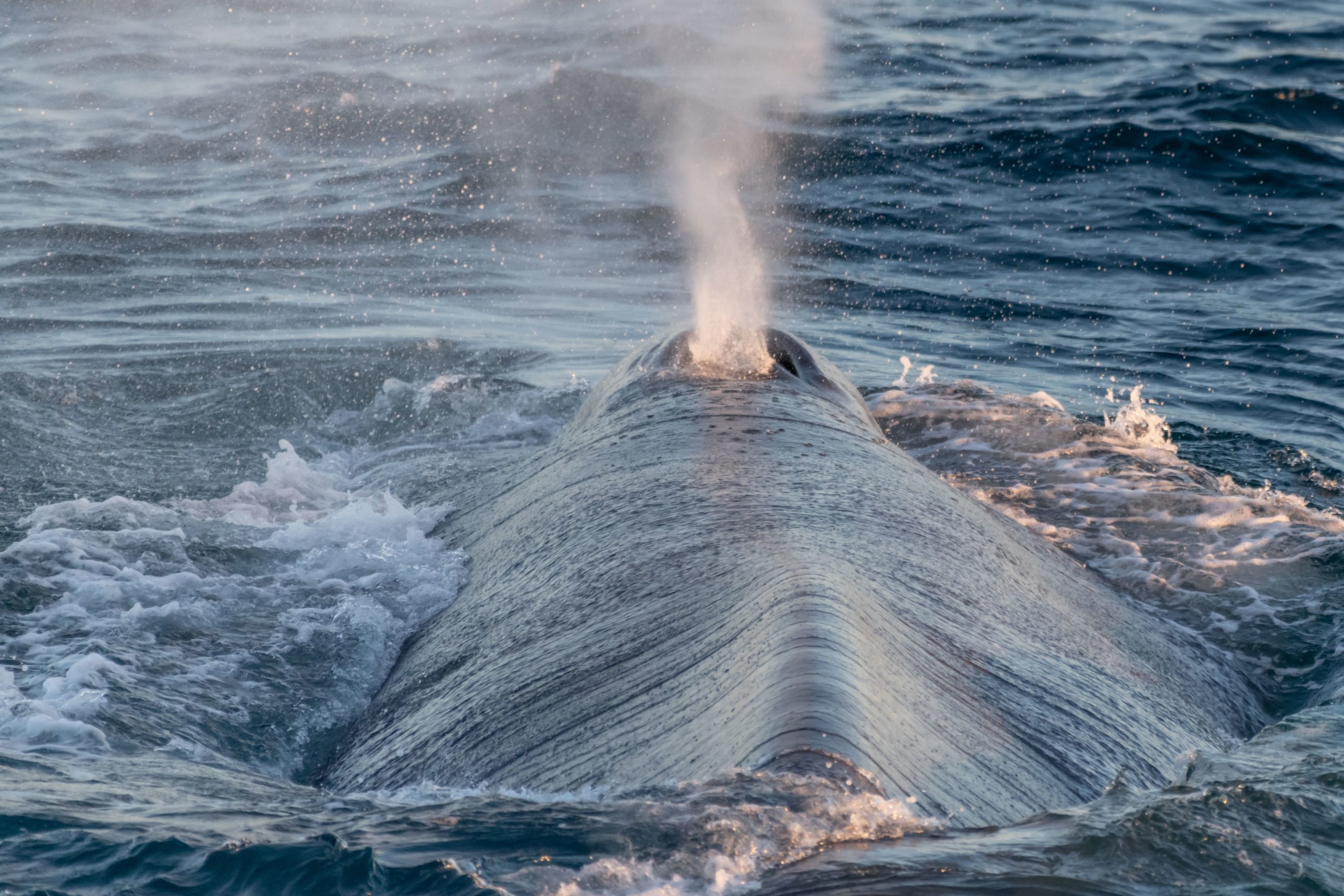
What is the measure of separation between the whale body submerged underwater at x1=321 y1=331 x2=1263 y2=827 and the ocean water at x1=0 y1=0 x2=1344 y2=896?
24 centimetres

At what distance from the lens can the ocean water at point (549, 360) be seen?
4250mm

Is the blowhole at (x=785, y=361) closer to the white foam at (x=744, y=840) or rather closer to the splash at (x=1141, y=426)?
the splash at (x=1141, y=426)

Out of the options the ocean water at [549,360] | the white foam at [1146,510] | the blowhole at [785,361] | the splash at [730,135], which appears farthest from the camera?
the splash at [730,135]

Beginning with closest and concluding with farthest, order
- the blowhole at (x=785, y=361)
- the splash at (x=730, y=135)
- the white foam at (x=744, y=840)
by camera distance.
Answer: the white foam at (x=744, y=840), the blowhole at (x=785, y=361), the splash at (x=730, y=135)

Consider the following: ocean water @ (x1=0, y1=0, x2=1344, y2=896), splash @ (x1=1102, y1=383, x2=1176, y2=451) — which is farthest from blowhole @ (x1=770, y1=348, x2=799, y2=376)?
splash @ (x1=1102, y1=383, x2=1176, y2=451)

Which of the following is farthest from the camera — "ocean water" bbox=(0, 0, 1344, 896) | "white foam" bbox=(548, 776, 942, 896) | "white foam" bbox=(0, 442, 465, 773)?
"white foam" bbox=(0, 442, 465, 773)

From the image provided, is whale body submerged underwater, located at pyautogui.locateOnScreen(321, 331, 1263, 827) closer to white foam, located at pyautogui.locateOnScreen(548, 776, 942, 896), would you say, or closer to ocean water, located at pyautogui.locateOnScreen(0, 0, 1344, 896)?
white foam, located at pyautogui.locateOnScreen(548, 776, 942, 896)

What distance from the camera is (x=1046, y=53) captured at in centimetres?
2661

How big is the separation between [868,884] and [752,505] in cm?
316

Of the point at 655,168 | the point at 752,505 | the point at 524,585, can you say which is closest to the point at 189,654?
the point at 524,585

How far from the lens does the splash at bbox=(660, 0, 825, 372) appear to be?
952 centimetres

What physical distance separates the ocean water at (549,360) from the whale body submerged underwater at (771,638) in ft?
0.78

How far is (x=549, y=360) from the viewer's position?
47.4ft

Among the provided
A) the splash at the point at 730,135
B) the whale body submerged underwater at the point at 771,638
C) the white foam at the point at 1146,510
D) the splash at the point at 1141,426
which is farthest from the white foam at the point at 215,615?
the splash at the point at 1141,426
